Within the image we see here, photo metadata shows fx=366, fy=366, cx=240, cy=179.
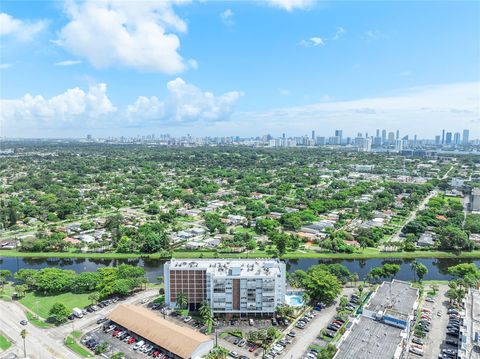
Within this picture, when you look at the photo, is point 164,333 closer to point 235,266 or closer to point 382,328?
point 235,266

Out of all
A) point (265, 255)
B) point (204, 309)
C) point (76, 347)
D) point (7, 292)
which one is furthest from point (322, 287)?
point (7, 292)

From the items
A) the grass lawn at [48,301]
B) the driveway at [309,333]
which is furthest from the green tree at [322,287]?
the grass lawn at [48,301]

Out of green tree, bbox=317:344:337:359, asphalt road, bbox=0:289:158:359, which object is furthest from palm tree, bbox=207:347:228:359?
asphalt road, bbox=0:289:158:359

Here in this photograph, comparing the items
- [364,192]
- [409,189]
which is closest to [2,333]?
[364,192]

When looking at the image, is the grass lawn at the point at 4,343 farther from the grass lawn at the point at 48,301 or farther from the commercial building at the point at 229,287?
the commercial building at the point at 229,287

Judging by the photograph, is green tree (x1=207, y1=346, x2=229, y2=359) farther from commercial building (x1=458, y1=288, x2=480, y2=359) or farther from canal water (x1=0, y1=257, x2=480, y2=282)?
canal water (x1=0, y1=257, x2=480, y2=282)

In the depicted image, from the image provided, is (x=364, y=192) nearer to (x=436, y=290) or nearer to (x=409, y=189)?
(x=409, y=189)

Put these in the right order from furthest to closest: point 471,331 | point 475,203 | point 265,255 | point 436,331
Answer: point 475,203 < point 265,255 < point 436,331 < point 471,331
